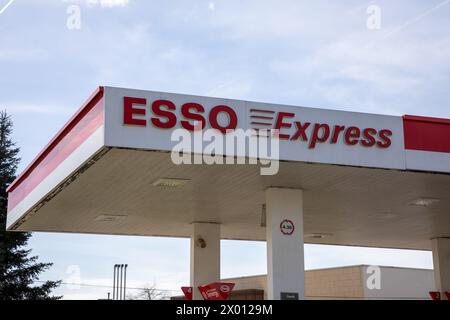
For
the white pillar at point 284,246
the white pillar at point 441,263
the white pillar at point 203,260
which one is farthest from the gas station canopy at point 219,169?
the white pillar at point 441,263

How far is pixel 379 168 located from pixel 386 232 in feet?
30.4

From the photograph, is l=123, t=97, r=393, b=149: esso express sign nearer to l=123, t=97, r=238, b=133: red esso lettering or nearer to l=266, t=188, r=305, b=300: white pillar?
l=123, t=97, r=238, b=133: red esso lettering

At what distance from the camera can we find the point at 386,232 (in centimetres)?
2289

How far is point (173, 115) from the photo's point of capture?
12.9m

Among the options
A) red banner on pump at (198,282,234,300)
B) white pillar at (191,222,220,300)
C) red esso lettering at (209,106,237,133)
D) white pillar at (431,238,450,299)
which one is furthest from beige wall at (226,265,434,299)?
red esso lettering at (209,106,237,133)

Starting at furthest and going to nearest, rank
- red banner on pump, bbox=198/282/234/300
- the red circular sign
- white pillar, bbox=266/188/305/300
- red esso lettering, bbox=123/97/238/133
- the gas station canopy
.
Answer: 1. red banner on pump, bbox=198/282/234/300
2. the red circular sign
3. white pillar, bbox=266/188/305/300
4. the gas station canopy
5. red esso lettering, bbox=123/97/238/133

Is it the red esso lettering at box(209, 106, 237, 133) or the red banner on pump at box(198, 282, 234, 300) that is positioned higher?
the red esso lettering at box(209, 106, 237, 133)

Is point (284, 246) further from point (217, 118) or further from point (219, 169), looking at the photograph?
point (217, 118)

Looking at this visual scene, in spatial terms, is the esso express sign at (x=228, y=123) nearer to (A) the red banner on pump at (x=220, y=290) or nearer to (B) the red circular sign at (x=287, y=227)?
(B) the red circular sign at (x=287, y=227)

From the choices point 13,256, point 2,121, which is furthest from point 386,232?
point 2,121

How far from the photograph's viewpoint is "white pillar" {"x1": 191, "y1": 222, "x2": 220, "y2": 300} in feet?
65.3

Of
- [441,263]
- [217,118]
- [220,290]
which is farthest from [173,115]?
[441,263]

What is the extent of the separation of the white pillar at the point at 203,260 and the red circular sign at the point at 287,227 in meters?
5.12

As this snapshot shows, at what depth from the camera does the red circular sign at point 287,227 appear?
→ 15375 mm
